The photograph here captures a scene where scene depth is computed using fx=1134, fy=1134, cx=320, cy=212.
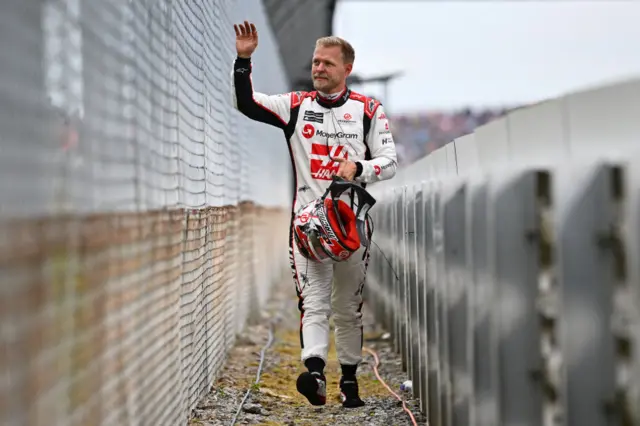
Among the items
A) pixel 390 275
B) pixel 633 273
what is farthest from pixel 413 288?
pixel 633 273

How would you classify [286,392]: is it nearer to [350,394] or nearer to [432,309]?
[350,394]

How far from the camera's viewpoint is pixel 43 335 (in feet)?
8.74

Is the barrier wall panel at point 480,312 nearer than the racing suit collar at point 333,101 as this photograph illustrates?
Yes

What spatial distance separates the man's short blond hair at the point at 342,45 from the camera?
571 centimetres

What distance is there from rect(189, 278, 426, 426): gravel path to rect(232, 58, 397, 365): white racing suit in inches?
18.7

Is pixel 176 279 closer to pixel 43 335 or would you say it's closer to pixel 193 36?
pixel 193 36

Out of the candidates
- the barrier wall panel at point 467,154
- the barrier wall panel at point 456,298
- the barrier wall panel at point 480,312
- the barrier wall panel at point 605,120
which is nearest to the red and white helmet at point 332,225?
the barrier wall panel at point 467,154

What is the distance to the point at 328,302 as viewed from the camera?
5.52 meters

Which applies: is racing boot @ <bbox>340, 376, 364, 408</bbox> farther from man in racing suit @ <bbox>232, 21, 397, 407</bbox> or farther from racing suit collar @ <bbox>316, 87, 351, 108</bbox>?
racing suit collar @ <bbox>316, 87, 351, 108</bbox>

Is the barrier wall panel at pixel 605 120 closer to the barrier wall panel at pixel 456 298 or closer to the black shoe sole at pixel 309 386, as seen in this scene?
the barrier wall panel at pixel 456 298

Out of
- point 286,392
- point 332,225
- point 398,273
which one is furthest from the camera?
point 398,273

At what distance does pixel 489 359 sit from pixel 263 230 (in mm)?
9377

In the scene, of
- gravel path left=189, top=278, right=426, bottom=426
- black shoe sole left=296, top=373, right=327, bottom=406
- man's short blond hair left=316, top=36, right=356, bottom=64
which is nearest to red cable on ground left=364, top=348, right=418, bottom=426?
gravel path left=189, top=278, right=426, bottom=426

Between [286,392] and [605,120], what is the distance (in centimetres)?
413
